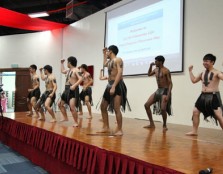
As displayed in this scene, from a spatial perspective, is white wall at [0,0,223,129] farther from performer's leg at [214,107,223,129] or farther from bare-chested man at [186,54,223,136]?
performer's leg at [214,107,223,129]

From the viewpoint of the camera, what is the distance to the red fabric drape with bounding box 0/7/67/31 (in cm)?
754

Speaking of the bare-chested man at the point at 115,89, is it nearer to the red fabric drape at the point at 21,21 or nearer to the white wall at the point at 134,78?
the white wall at the point at 134,78

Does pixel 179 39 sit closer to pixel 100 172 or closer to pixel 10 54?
pixel 100 172

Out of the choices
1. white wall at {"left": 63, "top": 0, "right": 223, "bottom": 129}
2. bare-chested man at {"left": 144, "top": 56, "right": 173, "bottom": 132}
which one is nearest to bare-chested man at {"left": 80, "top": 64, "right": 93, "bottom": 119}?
white wall at {"left": 63, "top": 0, "right": 223, "bottom": 129}

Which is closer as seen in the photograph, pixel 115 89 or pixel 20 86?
pixel 115 89

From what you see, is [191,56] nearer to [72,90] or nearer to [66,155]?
[72,90]

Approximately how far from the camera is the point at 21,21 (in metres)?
8.05

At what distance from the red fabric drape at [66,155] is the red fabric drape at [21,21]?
3650 millimetres

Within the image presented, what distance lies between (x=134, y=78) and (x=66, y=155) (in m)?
3.80

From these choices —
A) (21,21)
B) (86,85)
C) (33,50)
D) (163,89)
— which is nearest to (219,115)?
(163,89)

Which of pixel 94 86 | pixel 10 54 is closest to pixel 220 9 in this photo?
pixel 94 86

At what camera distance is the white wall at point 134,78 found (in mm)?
4928

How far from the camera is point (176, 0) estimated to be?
18.1 ft

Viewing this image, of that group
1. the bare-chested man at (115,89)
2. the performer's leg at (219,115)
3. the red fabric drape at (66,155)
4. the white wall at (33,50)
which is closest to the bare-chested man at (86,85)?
the red fabric drape at (66,155)
